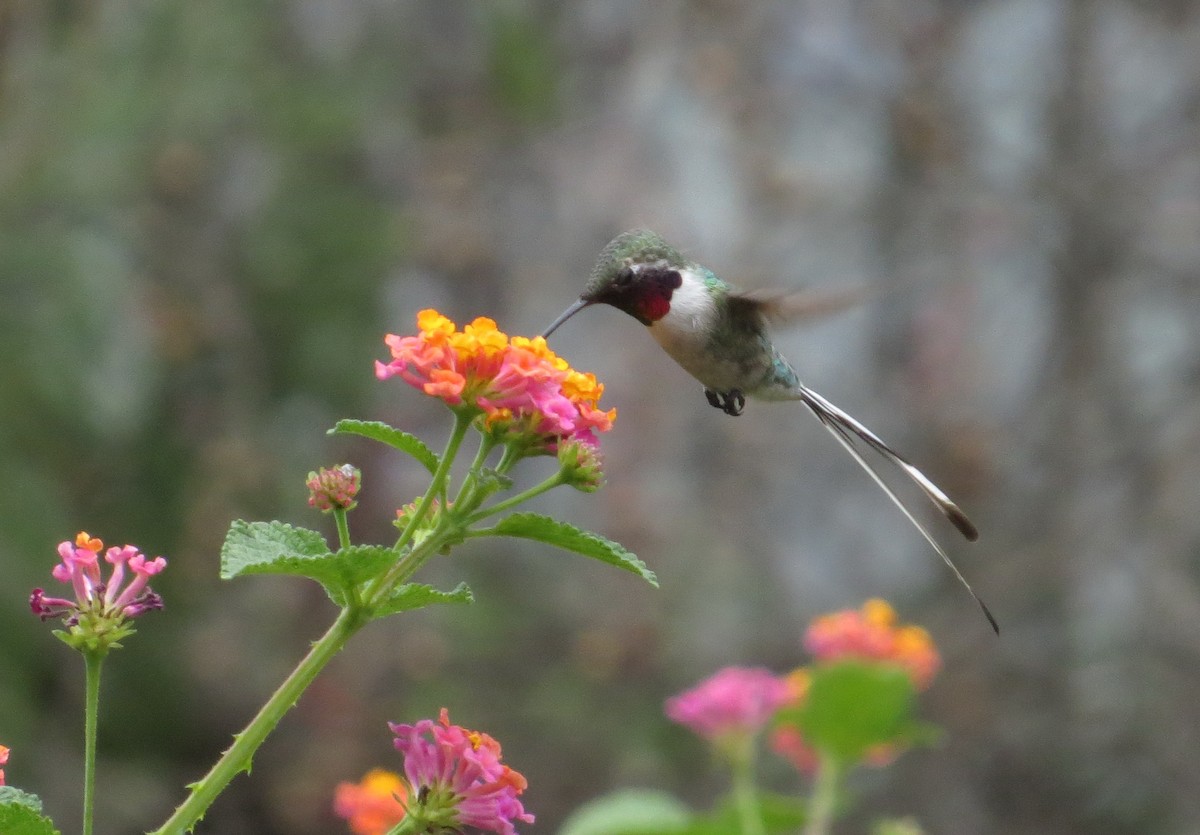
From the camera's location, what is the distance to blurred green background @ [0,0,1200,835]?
12.2 feet

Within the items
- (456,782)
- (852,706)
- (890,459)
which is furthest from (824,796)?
(456,782)

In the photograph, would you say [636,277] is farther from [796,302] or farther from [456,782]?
[456,782]

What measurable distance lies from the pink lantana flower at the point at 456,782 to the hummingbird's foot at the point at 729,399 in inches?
37.7

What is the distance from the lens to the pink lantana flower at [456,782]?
0.91m

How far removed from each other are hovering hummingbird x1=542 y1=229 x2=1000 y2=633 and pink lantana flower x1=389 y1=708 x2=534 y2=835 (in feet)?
2.21

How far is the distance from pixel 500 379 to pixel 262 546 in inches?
7.5

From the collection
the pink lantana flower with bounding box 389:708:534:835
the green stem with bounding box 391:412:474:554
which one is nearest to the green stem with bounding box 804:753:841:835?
the pink lantana flower with bounding box 389:708:534:835

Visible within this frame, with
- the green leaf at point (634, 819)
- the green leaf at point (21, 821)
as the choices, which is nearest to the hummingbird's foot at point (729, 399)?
the green leaf at point (634, 819)

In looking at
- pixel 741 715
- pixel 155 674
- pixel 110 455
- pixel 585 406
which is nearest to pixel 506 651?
pixel 155 674

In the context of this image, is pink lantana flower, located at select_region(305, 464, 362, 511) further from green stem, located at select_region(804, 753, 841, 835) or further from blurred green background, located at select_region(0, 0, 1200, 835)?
blurred green background, located at select_region(0, 0, 1200, 835)

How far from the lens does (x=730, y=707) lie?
A: 6.93 ft

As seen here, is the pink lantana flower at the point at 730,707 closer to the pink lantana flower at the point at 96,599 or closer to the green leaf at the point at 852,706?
the green leaf at the point at 852,706

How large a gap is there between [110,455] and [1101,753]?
293cm

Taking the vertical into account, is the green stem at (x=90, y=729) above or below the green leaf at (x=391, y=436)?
below
